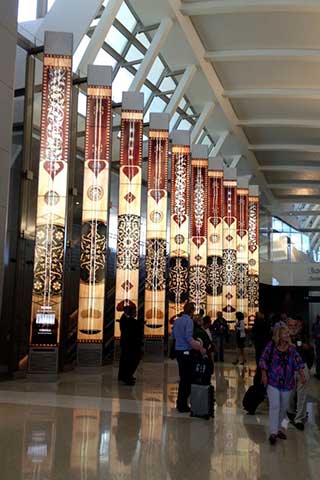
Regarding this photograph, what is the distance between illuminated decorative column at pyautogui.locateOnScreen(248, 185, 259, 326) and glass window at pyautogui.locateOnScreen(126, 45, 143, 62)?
419 inches

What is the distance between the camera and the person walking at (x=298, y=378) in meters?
7.22

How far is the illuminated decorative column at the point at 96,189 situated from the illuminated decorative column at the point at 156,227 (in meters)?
3.26

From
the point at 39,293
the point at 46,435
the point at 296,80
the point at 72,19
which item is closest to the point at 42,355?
the point at 39,293

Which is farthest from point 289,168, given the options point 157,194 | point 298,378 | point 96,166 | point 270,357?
point 270,357

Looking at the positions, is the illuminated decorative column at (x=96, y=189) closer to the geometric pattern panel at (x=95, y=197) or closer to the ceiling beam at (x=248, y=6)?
the geometric pattern panel at (x=95, y=197)

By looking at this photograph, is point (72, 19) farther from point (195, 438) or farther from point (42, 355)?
point (195, 438)

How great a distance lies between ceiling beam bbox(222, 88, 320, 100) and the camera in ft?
80.6

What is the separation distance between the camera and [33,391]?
9.57m

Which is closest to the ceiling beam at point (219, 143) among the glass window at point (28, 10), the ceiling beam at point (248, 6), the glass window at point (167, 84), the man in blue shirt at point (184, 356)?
the glass window at point (167, 84)

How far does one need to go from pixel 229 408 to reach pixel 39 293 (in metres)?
4.74

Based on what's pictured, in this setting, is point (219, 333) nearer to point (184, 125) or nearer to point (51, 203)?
point (51, 203)

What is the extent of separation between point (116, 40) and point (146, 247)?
8049 mm

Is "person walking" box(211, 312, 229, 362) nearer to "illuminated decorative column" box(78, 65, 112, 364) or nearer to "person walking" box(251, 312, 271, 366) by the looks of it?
"illuminated decorative column" box(78, 65, 112, 364)

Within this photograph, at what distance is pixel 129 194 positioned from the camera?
48.9ft
